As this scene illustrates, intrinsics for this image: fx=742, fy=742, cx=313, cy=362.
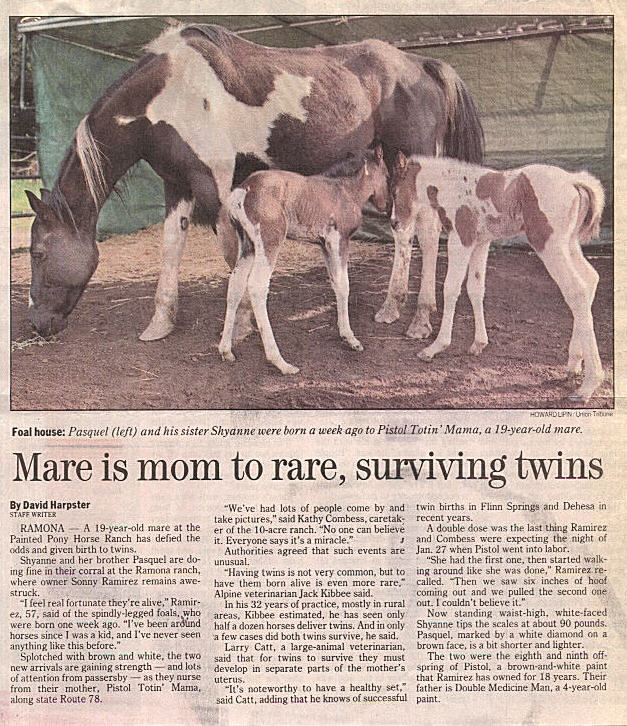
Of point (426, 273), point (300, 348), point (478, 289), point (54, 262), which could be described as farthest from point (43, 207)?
point (478, 289)

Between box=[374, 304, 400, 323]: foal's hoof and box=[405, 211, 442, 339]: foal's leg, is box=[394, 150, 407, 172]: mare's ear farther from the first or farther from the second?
box=[374, 304, 400, 323]: foal's hoof

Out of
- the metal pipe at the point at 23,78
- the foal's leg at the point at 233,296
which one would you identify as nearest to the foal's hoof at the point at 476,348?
the foal's leg at the point at 233,296

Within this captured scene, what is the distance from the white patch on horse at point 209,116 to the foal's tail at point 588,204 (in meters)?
0.69

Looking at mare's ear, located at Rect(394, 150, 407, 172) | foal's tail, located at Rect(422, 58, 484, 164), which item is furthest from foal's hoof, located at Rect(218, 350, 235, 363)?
foal's tail, located at Rect(422, 58, 484, 164)

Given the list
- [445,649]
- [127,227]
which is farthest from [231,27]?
[445,649]

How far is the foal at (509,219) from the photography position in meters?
1.60

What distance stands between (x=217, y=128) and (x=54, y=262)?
485mm

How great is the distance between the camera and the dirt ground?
1.63 meters

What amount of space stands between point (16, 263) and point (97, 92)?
442 millimetres

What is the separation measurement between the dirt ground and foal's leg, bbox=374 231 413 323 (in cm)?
2

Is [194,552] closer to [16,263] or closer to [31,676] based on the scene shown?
[31,676]

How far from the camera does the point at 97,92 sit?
1726 millimetres

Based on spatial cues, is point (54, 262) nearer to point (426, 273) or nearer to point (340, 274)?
point (340, 274)

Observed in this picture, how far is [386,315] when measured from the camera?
172 cm
